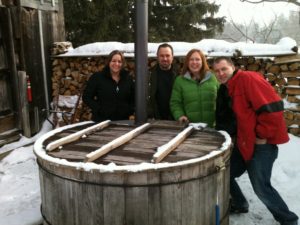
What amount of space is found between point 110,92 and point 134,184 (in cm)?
181

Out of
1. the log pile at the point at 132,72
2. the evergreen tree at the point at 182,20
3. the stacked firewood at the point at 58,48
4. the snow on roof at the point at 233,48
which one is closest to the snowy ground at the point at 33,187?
the log pile at the point at 132,72

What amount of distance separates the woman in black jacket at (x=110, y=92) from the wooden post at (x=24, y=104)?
290 centimetres

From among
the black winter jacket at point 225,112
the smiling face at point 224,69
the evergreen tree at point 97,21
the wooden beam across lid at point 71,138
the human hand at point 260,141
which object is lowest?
the human hand at point 260,141

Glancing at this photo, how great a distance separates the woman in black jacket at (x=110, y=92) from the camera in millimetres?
4062

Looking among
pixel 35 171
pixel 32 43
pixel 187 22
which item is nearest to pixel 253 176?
pixel 35 171

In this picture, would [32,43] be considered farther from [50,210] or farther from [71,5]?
[50,210]

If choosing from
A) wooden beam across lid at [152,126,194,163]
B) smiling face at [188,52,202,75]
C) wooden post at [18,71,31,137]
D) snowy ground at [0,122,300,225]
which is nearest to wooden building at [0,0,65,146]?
wooden post at [18,71,31,137]

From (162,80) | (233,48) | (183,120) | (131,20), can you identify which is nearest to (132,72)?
(233,48)

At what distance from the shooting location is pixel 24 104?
664 centimetres

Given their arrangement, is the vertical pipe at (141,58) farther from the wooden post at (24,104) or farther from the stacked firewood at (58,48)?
the stacked firewood at (58,48)

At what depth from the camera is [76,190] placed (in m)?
2.58

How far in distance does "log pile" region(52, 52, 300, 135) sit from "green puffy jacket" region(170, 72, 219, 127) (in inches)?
107

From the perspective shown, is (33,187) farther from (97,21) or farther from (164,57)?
(97,21)

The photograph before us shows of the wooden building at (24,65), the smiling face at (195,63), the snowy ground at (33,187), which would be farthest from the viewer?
the wooden building at (24,65)
